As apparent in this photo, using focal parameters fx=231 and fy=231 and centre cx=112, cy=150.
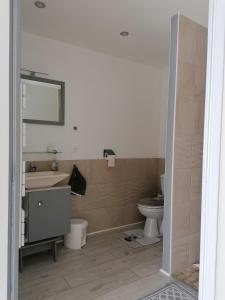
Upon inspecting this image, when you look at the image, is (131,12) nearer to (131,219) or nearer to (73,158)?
(73,158)

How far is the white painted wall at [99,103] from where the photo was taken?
272cm

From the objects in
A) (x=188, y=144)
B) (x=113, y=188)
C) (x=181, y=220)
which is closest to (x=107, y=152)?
(x=113, y=188)

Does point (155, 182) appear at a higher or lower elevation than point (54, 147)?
lower

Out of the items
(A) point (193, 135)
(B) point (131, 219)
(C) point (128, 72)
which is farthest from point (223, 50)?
(B) point (131, 219)

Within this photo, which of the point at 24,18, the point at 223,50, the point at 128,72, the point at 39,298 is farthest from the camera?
the point at 128,72

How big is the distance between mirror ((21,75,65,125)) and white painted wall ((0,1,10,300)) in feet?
5.09

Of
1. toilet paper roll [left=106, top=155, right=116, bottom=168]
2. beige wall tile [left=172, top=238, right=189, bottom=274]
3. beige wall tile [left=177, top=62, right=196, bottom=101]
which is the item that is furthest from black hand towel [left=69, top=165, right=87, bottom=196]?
beige wall tile [left=177, top=62, right=196, bottom=101]

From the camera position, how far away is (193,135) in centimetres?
226

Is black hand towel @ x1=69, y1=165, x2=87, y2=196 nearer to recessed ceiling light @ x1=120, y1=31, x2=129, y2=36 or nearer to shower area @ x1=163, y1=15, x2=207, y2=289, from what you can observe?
shower area @ x1=163, y1=15, x2=207, y2=289

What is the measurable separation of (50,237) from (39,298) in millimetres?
591

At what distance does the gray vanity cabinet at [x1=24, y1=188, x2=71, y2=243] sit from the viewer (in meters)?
2.18

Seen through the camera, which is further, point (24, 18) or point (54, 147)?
point (54, 147)

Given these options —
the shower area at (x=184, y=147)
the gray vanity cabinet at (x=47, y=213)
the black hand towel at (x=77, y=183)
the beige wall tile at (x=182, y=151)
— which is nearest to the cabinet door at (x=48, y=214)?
the gray vanity cabinet at (x=47, y=213)

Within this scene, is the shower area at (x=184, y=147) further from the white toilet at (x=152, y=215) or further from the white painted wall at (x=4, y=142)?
the white painted wall at (x=4, y=142)
